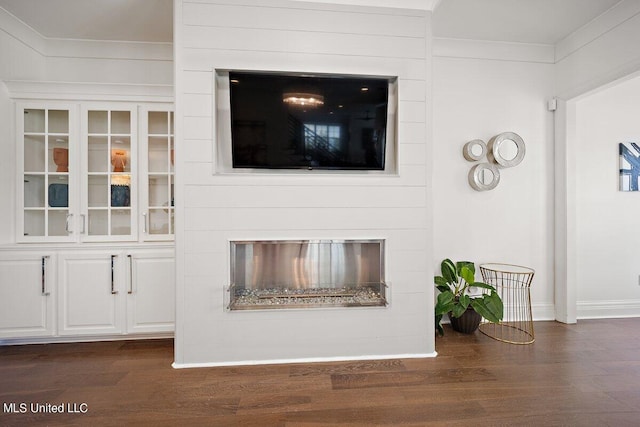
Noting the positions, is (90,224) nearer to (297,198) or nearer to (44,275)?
(44,275)

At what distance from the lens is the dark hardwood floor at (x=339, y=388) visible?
167 cm

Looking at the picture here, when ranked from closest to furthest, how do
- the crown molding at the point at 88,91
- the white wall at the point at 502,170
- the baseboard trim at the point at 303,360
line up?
the baseboard trim at the point at 303,360 < the crown molding at the point at 88,91 < the white wall at the point at 502,170

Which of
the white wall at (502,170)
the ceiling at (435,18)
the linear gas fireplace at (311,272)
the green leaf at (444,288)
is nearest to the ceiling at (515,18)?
the ceiling at (435,18)

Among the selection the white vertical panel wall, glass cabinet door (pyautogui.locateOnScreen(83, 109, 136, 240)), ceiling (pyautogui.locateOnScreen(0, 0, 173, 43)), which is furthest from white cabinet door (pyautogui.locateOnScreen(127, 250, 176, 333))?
ceiling (pyautogui.locateOnScreen(0, 0, 173, 43))

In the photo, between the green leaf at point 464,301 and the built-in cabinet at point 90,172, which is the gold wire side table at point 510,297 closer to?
the green leaf at point 464,301

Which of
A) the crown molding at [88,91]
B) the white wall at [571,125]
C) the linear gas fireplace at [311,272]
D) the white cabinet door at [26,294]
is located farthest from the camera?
the white wall at [571,125]

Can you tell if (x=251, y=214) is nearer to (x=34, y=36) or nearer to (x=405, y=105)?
(x=405, y=105)

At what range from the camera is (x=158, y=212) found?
281cm

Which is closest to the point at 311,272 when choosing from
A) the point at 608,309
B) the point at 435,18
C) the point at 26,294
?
the point at 26,294

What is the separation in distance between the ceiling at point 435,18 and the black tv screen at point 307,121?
690mm

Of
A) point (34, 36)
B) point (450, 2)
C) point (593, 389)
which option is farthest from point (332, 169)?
point (34, 36)

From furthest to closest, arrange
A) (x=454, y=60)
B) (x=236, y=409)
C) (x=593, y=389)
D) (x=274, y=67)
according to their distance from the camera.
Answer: (x=454, y=60) < (x=274, y=67) < (x=593, y=389) < (x=236, y=409)

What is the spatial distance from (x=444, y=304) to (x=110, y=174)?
10.3 feet

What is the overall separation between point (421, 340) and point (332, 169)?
150cm
